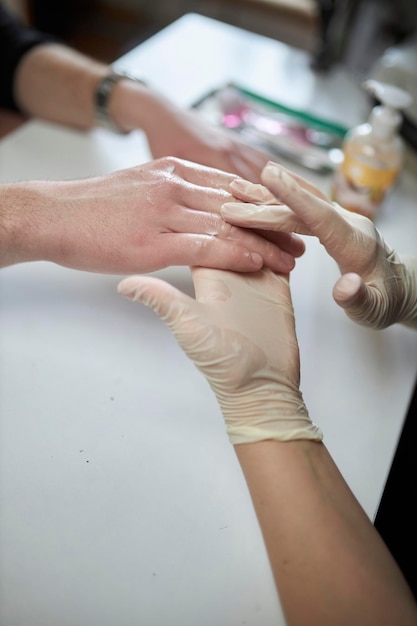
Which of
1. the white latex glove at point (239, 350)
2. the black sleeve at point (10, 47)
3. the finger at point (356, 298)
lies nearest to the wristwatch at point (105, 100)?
the black sleeve at point (10, 47)

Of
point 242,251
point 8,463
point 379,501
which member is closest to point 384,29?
point 242,251

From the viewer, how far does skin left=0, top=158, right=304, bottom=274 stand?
0.66 metres

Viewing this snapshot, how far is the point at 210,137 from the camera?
0.96m

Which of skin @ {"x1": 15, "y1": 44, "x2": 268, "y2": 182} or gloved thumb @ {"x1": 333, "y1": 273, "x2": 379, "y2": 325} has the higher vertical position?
skin @ {"x1": 15, "y1": 44, "x2": 268, "y2": 182}

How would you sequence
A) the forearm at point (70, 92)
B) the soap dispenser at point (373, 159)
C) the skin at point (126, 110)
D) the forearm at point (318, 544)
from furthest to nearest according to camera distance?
the forearm at point (70, 92), the skin at point (126, 110), the soap dispenser at point (373, 159), the forearm at point (318, 544)

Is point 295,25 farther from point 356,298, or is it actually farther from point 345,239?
point 356,298

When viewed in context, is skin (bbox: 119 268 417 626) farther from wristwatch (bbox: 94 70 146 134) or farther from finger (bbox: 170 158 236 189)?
wristwatch (bbox: 94 70 146 134)

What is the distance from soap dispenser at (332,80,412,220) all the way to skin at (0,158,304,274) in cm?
26

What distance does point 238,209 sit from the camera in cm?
64


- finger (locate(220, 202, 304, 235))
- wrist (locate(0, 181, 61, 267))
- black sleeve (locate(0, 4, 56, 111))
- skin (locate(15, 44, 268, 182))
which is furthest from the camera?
black sleeve (locate(0, 4, 56, 111))

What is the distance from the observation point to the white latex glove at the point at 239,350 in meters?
0.55

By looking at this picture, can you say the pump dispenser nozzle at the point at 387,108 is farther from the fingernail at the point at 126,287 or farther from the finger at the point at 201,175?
the fingernail at the point at 126,287

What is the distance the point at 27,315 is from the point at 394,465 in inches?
22.5

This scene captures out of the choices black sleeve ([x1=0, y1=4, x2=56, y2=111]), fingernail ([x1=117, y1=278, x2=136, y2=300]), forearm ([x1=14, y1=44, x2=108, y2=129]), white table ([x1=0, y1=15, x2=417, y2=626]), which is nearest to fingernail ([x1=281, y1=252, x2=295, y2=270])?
white table ([x1=0, y1=15, x2=417, y2=626])
